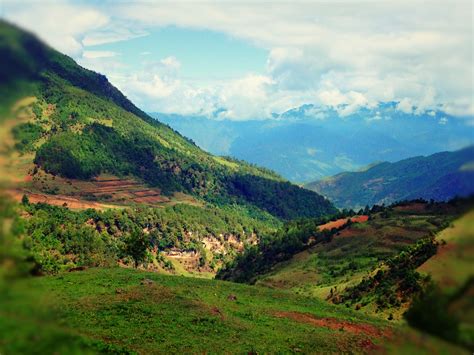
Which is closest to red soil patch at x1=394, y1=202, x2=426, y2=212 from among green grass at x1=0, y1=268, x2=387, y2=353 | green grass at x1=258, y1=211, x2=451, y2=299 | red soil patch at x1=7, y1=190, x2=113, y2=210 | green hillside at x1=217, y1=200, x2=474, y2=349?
green hillside at x1=217, y1=200, x2=474, y2=349

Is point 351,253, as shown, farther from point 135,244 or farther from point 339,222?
point 135,244

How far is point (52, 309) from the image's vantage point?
9289 millimetres

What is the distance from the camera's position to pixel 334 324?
58594mm

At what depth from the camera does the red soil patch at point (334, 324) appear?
54562 mm

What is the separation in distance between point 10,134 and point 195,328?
133 feet

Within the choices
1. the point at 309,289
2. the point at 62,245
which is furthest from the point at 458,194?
the point at 62,245

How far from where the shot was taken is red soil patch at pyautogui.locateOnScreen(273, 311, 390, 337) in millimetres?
54562

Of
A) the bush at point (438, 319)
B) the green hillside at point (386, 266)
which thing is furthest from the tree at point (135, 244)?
the bush at point (438, 319)

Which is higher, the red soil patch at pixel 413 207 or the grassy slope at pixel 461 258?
the red soil patch at pixel 413 207

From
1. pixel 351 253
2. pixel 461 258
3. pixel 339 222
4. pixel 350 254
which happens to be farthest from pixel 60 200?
pixel 461 258

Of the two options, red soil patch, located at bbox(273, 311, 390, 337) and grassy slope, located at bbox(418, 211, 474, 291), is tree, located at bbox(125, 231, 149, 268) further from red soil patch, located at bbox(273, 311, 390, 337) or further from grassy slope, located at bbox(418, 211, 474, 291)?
grassy slope, located at bbox(418, 211, 474, 291)

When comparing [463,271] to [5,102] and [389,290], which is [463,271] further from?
[389,290]

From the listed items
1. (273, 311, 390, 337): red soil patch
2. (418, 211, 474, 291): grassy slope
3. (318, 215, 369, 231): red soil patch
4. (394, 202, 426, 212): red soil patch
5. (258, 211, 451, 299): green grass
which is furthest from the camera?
(318, 215, 369, 231): red soil patch

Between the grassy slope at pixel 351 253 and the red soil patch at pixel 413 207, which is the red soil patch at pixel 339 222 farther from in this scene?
the red soil patch at pixel 413 207
